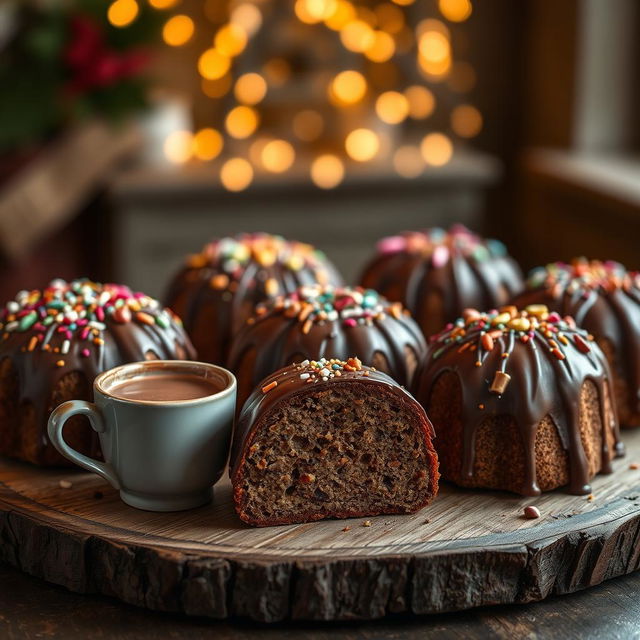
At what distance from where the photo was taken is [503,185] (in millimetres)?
4160

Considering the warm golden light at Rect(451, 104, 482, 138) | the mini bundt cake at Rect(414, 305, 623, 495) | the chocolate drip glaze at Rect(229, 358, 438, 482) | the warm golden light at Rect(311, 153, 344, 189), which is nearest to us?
the chocolate drip glaze at Rect(229, 358, 438, 482)

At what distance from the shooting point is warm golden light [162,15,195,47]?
12.5ft

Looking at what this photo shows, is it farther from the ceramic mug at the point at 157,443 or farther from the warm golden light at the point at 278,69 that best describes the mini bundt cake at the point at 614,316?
the warm golden light at the point at 278,69

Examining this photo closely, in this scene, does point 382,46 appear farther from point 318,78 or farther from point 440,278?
point 440,278

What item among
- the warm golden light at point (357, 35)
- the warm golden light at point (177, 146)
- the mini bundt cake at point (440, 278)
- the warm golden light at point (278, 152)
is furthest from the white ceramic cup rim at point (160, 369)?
the warm golden light at point (357, 35)

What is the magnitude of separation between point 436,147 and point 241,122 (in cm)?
78

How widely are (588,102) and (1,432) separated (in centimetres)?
266

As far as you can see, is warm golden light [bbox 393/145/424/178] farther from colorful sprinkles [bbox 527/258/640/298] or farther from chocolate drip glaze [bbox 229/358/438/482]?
chocolate drip glaze [bbox 229/358/438/482]

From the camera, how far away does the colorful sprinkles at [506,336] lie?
1.58 m

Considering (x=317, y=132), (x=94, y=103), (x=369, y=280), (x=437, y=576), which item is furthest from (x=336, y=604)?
(x=317, y=132)

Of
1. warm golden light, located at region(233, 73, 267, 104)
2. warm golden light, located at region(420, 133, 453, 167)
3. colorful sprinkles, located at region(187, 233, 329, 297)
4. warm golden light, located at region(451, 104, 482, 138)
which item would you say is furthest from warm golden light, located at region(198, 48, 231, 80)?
colorful sprinkles, located at region(187, 233, 329, 297)

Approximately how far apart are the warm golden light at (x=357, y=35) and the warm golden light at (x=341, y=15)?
2cm

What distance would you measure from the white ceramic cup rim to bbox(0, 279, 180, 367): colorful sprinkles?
0.29ft

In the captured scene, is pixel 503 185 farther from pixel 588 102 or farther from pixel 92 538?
pixel 92 538
